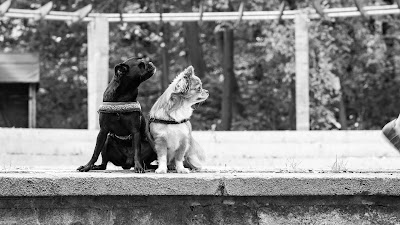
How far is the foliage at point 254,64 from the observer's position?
25.4m

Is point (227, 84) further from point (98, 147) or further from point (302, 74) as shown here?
point (98, 147)

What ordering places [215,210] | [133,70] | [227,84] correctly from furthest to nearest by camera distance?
[227,84], [133,70], [215,210]

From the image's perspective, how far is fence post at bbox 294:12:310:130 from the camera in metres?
17.6

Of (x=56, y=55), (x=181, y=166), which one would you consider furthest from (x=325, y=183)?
(x=56, y=55)

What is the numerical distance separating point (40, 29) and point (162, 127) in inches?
888

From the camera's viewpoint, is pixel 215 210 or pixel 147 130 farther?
pixel 147 130

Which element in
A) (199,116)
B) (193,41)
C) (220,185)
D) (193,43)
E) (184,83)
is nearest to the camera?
(220,185)

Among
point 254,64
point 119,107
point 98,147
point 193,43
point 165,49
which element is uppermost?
point 193,43

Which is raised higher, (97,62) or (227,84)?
(97,62)

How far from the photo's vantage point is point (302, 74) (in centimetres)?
1788

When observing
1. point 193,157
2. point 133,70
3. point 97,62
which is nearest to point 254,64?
point 97,62

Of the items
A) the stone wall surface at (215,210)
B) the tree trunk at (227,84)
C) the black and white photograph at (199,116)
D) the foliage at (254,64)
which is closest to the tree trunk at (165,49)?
the black and white photograph at (199,116)

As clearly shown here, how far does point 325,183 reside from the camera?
197 inches

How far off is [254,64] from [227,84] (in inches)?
176
